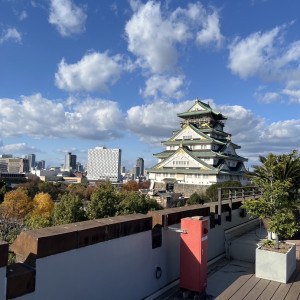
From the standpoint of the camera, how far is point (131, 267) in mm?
4430

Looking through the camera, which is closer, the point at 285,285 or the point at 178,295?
the point at 285,285

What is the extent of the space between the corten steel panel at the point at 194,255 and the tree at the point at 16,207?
31.5m

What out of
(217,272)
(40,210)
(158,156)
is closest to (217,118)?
(158,156)

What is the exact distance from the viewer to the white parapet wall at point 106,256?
3238 millimetres

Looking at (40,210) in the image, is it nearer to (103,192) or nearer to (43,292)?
(103,192)

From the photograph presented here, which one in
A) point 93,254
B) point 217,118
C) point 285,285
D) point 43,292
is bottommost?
point 285,285

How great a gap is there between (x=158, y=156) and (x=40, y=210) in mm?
25732

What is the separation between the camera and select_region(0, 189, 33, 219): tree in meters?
32.1

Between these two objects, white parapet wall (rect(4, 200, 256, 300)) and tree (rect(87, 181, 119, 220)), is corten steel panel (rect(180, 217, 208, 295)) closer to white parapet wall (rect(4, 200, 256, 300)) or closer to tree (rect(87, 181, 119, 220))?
white parapet wall (rect(4, 200, 256, 300))

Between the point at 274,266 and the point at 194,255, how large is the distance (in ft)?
4.07

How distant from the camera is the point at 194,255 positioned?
4.69m

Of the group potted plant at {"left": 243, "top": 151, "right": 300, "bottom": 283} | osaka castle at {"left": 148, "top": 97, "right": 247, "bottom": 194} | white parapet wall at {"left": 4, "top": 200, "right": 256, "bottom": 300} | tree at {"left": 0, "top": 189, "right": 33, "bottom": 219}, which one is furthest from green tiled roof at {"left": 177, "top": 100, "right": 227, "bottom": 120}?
white parapet wall at {"left": 4, "top": 200, "right": 256, "bottom": 300}

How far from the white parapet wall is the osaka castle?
40148mm

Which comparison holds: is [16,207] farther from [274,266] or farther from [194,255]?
[274,266]
